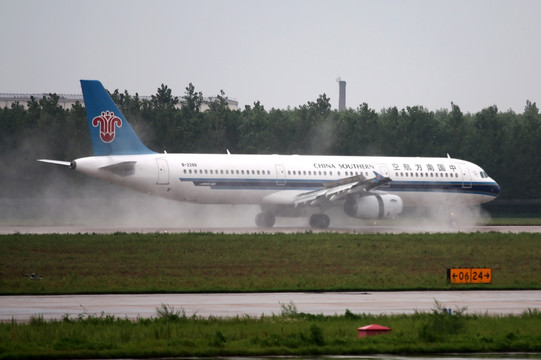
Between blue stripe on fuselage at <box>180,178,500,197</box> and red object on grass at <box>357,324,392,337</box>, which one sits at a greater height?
blue stripe on fuselage at <box>180,178,500,197</box>

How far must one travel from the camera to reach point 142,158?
4878 cm

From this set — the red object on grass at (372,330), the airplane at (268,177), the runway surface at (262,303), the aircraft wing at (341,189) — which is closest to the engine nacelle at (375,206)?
the airplane at (268,177)

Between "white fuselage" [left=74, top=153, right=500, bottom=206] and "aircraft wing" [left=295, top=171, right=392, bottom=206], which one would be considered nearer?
"white fuselage" [left=74, top=153, right=500, bottom=206]

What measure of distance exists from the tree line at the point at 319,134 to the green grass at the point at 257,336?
2212 inches

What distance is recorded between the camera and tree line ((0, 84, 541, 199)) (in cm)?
7512

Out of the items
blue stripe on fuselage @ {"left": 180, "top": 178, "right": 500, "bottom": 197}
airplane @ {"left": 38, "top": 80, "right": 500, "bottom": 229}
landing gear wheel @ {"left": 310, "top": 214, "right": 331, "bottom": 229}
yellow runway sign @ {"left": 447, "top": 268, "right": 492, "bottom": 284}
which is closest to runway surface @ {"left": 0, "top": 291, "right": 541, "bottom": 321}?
yellow runway sign @ {"left": 447, "top": 268, "right": 492, "bottom": 284}

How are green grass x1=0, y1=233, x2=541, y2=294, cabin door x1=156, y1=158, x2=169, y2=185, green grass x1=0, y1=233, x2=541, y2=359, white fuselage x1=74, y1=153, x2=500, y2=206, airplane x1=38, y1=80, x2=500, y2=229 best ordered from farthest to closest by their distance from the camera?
cabin door x1=156, y1=158, x2=169, y2=185, white fuselage x1=74, y1=153, x2=500, y2=206, airplane x1=38, y1=80, x2=500, y2=229, green grass x1=0, y1=233, x2=541, y2=294, green grass x1=0, y1=233, x2=541, y2=359

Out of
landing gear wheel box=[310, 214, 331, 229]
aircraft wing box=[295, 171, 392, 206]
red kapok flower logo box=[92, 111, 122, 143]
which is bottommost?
landing gear wheel box=[310, 214, 331, 229]

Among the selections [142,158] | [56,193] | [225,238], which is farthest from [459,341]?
[56,193]

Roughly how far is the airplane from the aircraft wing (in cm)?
5

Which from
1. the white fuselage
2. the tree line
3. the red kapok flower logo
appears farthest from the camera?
the tree line

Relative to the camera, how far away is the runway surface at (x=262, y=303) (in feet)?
67.7

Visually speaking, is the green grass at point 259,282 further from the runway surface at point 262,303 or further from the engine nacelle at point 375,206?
the engine nacelle at point 375,206

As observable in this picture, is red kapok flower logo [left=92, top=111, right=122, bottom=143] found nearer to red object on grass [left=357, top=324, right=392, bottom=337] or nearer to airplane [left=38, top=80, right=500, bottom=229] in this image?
airplane [left=38, top=80, right=500, bottom=229]
